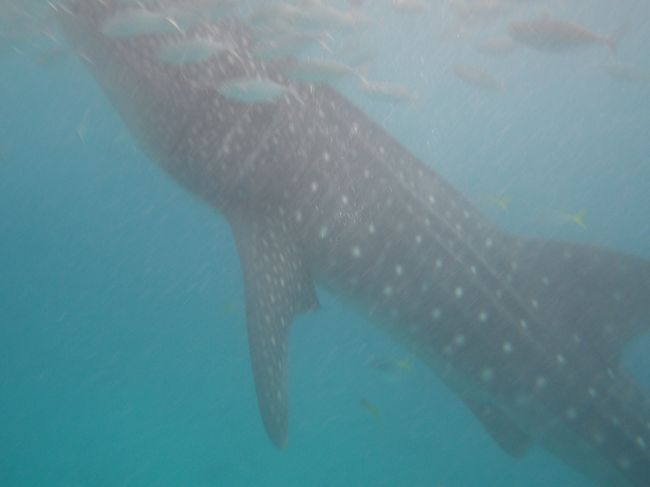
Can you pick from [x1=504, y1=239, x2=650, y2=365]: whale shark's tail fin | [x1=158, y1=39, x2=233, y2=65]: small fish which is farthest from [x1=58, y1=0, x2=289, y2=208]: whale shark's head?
[x1=504, y1=239, x2=650, y2=365]: whale shark's tail fin

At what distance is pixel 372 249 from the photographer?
374 cm

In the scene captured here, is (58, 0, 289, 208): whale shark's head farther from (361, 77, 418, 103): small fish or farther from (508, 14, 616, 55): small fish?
(508, 14, 616, 55): small fish

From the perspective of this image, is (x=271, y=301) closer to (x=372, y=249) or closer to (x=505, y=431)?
(x=372, y=249)

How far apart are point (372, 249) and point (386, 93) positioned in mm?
4847

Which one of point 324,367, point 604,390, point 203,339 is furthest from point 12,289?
point 604,390

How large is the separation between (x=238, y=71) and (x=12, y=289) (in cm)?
1769

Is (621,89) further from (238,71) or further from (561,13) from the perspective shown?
(238,71)

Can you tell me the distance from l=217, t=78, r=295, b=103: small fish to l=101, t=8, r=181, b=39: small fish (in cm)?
49

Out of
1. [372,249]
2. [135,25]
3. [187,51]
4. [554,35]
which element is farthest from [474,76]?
[135,25]

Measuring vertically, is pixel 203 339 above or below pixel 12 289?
above

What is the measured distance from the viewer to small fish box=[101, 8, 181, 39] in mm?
3090

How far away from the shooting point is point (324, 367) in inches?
517

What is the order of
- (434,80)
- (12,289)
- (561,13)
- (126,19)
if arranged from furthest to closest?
(434,80) < (561,13) < (12,289) < (126,19)

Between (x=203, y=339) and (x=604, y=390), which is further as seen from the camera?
(x=203, y=339)
